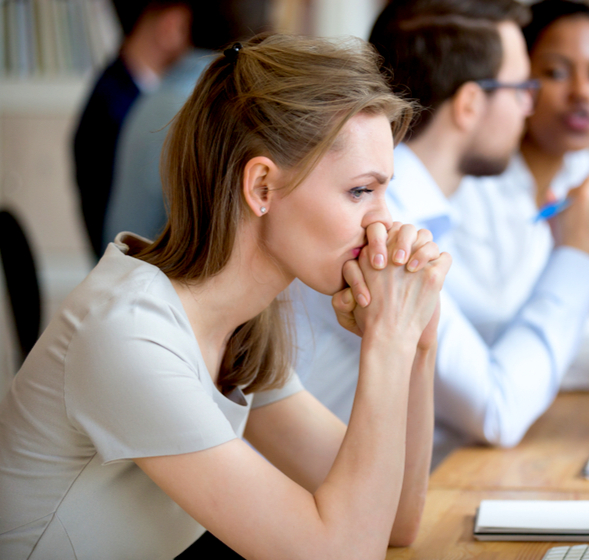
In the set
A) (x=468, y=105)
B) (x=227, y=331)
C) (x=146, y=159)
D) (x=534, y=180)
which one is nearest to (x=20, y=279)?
(x=146, y=159)

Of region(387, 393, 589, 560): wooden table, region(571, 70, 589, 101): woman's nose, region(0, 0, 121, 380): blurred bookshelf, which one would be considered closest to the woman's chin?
region(387, 393, 589, 560): wooden table

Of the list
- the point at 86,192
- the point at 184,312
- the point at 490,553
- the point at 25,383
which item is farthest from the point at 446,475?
the point at 86,192

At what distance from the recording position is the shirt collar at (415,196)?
127 cm

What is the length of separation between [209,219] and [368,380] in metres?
0.26

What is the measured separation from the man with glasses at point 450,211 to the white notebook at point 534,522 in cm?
28

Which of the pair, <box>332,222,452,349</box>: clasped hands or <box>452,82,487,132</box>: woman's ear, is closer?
<box>332,222,452,349</box>: clasped hands

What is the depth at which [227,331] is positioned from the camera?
893 millimetres

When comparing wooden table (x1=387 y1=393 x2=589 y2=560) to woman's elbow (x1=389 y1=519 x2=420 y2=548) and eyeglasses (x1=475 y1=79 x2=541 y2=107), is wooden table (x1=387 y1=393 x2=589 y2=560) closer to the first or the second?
woman's elbow (x1=389 y1=519 x2=420 y2=548)

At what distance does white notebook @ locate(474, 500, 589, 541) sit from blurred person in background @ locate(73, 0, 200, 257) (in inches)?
78.6

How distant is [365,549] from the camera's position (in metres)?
0.70

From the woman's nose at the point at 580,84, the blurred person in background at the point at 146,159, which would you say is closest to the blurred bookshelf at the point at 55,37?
the blurred person in background at the point at 146,159

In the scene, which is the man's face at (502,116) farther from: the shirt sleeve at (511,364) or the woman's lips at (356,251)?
the woman's lips at (356,251)

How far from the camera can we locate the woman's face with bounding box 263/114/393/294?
0.77 m

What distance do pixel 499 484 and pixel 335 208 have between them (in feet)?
1.66
